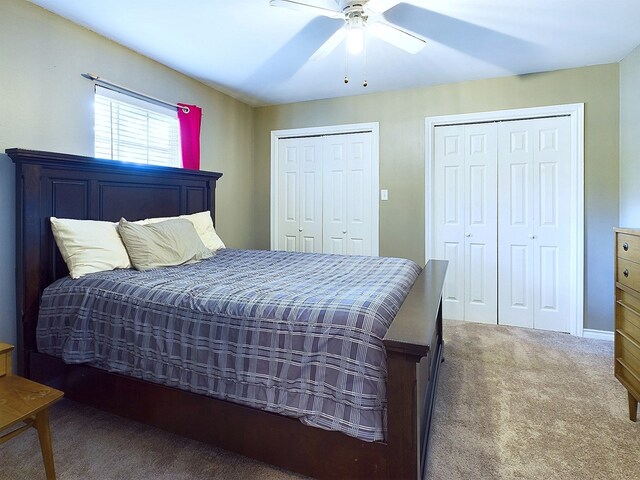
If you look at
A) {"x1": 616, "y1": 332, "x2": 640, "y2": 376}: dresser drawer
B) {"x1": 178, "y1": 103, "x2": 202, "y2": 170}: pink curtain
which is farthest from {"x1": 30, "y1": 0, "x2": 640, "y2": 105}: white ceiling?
{"x1": 616, "y1": 332, "x2": 640, "y2": 376}: dresser drawer

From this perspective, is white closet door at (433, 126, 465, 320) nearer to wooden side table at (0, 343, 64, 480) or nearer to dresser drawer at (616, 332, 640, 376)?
dresser drawer at (616, 332, 640, 376)

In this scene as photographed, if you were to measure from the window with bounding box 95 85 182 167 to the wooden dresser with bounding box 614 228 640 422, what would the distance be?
340 cm

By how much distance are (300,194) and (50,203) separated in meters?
2.59

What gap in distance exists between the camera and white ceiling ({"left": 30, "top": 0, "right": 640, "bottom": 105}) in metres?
2.29

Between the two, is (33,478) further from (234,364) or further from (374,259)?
(374,259)

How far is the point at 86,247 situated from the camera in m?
2.12

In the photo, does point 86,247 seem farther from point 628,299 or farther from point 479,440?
point 628,299

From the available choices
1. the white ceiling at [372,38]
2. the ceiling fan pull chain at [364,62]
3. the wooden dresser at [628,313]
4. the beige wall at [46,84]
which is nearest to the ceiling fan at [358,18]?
the white ceiling at [372,38]

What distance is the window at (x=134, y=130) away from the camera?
2713 millimetres

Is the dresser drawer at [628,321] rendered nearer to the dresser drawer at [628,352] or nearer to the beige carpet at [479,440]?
the dresser drawer at [628,352]

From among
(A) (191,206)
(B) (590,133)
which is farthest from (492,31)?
(A) (191,206)

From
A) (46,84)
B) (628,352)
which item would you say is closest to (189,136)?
(46,84)

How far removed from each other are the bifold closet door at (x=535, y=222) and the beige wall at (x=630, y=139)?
0.39m

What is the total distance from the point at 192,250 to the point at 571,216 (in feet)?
11.0
